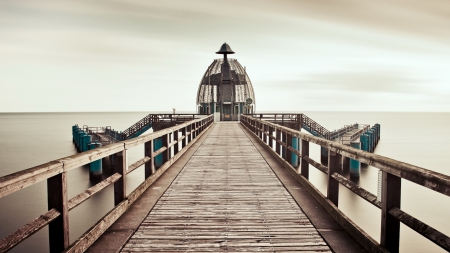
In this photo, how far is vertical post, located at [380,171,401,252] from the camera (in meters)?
3.36

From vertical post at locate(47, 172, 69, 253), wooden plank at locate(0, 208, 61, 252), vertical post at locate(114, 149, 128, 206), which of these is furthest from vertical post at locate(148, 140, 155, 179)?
wooden plank at locate(0, 208, 61, 252)

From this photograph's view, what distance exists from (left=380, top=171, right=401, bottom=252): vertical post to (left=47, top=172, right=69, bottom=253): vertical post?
127 inches

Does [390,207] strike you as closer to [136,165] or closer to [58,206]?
[58,206]

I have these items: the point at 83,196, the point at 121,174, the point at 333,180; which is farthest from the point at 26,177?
the point at 333,180

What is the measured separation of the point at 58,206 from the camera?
3268mm

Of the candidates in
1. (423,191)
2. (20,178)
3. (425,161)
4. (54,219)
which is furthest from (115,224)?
(425,161)

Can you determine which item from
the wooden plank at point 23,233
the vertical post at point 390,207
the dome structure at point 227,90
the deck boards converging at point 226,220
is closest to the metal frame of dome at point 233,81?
the dome structure at point 227,90

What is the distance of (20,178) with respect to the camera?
109 inches

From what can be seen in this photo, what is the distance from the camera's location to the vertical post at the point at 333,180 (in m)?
5.14

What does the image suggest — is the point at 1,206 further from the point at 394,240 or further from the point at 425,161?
the point at 425,161

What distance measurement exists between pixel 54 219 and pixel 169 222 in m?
1.88

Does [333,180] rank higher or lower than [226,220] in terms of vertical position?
higher

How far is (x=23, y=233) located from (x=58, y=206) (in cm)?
57

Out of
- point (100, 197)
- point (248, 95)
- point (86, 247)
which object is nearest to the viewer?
point (86, 247)
